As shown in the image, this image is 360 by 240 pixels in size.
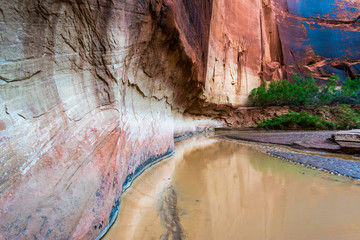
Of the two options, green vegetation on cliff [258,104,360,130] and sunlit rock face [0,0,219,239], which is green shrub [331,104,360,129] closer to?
green vegetation on cliff [258,104,360,130]

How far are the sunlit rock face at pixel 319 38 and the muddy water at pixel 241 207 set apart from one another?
24.0 metres

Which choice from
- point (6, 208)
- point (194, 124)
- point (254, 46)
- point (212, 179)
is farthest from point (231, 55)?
point (6, 208)

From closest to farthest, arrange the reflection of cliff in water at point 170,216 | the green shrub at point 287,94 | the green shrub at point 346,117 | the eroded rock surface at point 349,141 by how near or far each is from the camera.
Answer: the reflection of cliff in water at point 170,216, the eroded rock surface at point 349,141, the green shrub at point 346,117, the green shrub at point 287,94

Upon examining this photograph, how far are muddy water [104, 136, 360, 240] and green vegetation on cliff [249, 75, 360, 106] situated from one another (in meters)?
16.5

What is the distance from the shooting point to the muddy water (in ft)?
6.05

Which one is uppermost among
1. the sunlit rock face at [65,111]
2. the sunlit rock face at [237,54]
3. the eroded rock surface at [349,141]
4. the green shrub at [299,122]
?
the sunlit rock face at [237,54]

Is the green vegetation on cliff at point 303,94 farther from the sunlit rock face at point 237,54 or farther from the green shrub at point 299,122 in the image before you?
the green shrub at point 299,122

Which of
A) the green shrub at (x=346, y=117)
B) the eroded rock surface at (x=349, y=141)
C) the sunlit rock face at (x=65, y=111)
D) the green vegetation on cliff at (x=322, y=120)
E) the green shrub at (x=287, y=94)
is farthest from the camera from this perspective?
the green shrub at (x=287, y=94)

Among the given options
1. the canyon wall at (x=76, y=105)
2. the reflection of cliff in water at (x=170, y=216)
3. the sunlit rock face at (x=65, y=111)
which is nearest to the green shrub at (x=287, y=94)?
the canyon wall at (x=76, y=105)

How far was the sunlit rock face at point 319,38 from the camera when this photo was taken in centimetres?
2370

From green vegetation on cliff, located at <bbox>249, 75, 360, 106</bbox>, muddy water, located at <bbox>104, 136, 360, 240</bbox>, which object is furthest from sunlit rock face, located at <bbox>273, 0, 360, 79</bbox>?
muddy water, located at <bbox>104, 136, 360, 240</bbox>

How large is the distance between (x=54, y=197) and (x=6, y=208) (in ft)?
1.09

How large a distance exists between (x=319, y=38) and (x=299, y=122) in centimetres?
1689

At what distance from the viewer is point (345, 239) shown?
1641 millimetres
